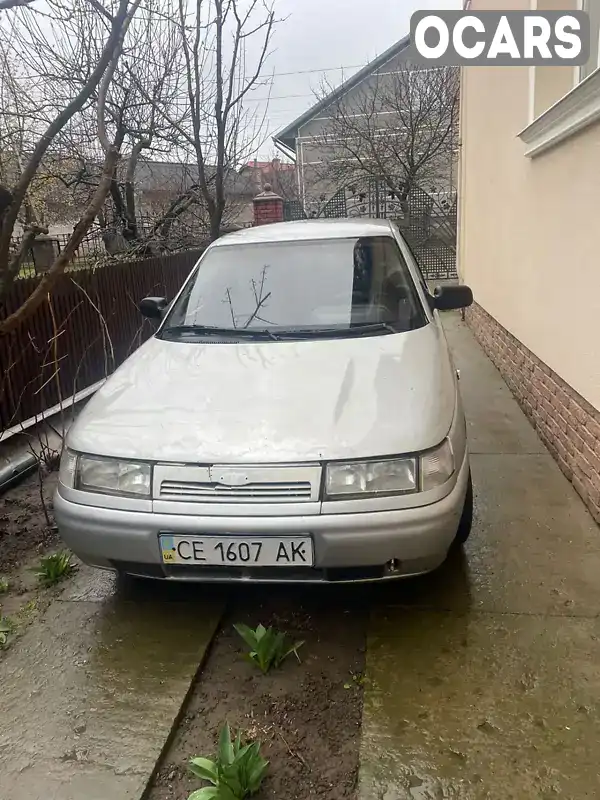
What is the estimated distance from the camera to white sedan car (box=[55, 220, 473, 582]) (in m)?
2.47

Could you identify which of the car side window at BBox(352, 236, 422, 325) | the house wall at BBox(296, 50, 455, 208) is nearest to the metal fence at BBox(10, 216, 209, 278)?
the car side window at BBox(352, 236, 422, 325)

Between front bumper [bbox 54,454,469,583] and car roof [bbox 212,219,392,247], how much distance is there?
7.04 ft

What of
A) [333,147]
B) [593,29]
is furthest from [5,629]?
[333,147]

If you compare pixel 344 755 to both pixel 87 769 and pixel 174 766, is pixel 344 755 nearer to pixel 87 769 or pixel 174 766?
pixel 174 766

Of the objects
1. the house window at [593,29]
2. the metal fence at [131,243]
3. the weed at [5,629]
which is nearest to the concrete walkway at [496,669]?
the weed at [5,629]

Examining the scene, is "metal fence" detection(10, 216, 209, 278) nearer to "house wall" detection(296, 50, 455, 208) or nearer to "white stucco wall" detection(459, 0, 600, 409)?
"white stucco wall" detection(459, 0, 600, 409)

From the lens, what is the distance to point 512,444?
4.81m

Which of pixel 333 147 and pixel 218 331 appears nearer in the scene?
pixel 218 331

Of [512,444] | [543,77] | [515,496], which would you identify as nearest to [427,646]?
[515,496]

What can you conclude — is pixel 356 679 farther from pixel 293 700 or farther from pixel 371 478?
pixel 371 478

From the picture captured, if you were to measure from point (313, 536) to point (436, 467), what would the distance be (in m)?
0.55

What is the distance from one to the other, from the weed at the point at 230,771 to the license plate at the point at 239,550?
0.60 meters

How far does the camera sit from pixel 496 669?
8.16ft

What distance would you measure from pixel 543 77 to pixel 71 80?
17.8 ft
